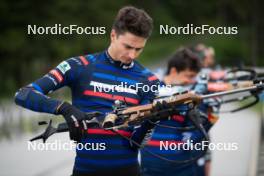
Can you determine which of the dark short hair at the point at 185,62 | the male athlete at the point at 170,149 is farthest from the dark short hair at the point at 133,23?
the dark short hair at the point at 185,62

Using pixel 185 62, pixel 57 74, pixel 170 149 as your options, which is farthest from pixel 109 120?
pixel 185 62

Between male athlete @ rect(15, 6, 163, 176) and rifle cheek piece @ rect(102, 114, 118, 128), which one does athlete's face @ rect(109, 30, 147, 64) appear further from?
rifle cheek piece @ rect(102, 114, 118, 128)

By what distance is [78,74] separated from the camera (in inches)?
155

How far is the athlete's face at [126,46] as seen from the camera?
3.92m

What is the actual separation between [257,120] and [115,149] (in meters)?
14.8

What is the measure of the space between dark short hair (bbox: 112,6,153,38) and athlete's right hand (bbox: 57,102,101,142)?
62 centimetres

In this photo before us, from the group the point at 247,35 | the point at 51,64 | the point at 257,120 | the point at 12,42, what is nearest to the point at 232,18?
the point at 247,35

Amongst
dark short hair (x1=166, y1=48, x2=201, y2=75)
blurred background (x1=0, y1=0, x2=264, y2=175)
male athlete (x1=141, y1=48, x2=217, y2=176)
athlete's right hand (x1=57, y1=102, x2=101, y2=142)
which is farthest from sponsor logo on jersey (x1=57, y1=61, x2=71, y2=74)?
blurred background (x1=0, y1=0, x2=264, y2=175)

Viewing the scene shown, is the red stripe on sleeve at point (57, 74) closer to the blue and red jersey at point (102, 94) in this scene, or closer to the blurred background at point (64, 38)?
the blue and red jersey at point (102, 94)

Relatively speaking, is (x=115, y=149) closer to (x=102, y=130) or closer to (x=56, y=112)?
(x=102, y=130)

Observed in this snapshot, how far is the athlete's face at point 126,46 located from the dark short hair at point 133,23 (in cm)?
3

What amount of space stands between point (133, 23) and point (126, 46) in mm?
147

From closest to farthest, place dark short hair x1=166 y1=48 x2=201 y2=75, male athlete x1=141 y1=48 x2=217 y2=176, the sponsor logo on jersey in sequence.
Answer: the sponsor logo on jersey, male athlete x1=141 y1=48 x2=217 y2=176, dark short hair x1=166 y1=48 x2=201 y2=75

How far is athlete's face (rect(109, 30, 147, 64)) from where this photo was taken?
392 cm
